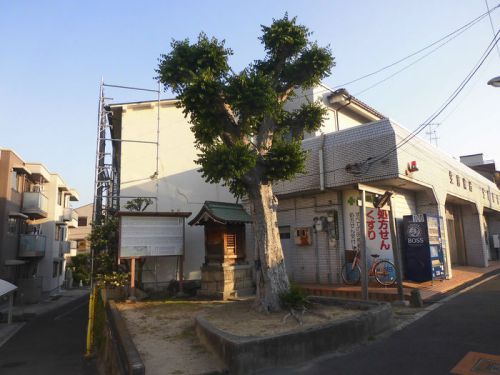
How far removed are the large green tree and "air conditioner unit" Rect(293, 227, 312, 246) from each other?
576cm

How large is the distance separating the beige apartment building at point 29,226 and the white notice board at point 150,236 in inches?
595

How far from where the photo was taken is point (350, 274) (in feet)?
45.5

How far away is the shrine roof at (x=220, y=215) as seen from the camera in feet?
46.5

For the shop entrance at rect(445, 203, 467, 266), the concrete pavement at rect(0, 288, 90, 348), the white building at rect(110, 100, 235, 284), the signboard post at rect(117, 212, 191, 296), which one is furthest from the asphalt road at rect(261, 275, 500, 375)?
the concrete pavement at rect(0, 288, 90, 348)

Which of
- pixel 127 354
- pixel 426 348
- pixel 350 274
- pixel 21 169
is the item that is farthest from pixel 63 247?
pixel 426 348

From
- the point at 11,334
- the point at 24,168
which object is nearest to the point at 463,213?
the point at 11,334

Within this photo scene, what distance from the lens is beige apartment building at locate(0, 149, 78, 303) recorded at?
25.3 meters

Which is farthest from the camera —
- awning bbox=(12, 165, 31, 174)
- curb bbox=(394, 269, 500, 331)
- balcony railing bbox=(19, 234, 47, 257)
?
balcony railing bbox=(19, 234, 47, 257)

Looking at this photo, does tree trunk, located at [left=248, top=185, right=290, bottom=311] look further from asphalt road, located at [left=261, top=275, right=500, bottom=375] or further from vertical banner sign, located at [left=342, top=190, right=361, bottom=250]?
vertical banner sign, located at [left=342, top=190, right=361, bottom=250]

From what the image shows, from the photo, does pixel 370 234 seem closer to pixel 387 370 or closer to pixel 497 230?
pixel 387 370

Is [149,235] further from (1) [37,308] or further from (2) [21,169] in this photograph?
(2) [21,169]

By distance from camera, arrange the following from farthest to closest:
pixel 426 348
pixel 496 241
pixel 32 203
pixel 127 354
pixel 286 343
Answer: pixel 32 203 < pixel 496 241 < pixel 426 348 < pixel 286 343 < pixel 127 354

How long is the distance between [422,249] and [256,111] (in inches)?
339

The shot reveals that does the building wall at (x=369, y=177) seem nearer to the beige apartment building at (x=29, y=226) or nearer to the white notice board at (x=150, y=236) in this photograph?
the white notice board at (x=150, y=236)
